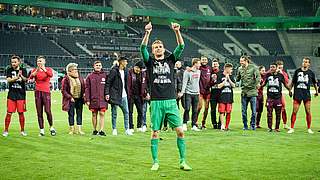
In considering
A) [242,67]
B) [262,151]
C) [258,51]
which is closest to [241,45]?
[258,51]

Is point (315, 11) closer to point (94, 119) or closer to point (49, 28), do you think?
point (49, 28)

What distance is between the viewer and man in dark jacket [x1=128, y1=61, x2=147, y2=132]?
1530 cm

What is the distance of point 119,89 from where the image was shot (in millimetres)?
14109

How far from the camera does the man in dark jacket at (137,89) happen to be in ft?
50.2

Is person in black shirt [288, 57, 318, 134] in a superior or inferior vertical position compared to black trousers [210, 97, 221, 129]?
superior

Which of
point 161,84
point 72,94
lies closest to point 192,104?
point 72,94

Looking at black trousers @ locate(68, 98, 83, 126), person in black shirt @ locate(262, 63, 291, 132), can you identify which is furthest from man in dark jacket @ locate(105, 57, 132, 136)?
person in black shirt @ locate(262, 63, 291, 132)

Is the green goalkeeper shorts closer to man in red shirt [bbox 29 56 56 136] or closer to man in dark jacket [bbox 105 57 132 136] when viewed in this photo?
man in dark jacket [bbox 105 57 132 136]

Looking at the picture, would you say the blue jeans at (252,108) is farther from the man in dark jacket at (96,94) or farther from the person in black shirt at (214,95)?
the man in dark jacket at (96,94)

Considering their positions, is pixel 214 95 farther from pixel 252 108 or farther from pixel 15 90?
pixel 15 90

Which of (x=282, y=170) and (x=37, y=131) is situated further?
(x=37, y=131)

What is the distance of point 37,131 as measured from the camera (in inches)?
601

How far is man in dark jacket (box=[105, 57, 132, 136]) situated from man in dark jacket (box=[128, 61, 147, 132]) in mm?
875

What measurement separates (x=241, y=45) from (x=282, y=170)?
68334mm
